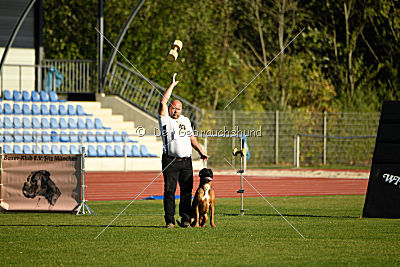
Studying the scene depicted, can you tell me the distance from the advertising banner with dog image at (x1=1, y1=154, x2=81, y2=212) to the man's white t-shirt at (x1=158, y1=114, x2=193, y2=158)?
317cm

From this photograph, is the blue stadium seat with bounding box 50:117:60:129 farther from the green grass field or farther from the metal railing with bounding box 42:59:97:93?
the green grass field

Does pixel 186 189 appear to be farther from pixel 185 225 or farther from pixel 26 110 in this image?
pixel 26 110

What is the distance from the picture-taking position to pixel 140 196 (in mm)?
20797

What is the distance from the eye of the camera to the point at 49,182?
49.6 feet

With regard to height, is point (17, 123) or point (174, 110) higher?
point (17, 123)

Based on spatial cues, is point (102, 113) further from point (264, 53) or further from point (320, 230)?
point (320, 230)

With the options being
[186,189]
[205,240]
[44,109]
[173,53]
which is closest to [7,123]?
[44,109]

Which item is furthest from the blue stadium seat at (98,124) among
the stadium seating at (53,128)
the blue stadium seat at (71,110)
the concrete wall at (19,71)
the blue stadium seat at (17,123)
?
the concrete wall at (19,71)

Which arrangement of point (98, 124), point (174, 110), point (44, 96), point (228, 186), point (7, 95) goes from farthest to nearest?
1. point (44, 96)
2. point (98, 124)
3. point (7, 95)
4. point (228, 186)
5. point (174, 110)

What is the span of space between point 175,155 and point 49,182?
358 cm

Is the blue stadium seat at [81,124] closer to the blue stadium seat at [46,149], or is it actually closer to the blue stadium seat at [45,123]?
the blue stadium seat at [45,123]

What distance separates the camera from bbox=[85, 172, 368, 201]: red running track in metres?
21.6

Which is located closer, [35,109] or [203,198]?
[203,198]

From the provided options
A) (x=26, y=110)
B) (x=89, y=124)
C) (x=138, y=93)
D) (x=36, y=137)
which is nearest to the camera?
(x=36, y=137)
